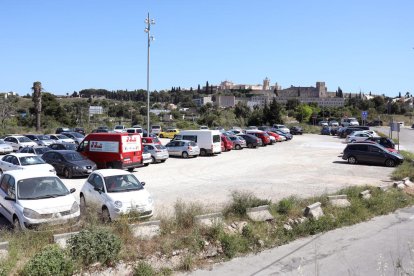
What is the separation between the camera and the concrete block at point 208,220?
11.9 m

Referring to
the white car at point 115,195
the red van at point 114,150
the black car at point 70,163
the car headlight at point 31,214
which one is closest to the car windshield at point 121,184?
the white car at point 115,195

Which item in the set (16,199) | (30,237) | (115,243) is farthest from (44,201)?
(115,243)

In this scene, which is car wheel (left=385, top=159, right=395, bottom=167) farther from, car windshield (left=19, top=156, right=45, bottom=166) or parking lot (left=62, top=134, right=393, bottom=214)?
car windshield (left=19, top=156, right=45, bottom=166)

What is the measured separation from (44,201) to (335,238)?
8.58 m

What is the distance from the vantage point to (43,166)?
848 inches

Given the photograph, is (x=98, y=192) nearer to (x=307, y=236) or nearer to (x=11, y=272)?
(x=11, y=272)

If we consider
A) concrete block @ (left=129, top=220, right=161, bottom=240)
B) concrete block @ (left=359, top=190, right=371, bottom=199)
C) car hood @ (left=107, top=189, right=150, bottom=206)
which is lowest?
concrete block @ (left=359, top=190, right=371, bottom=199)

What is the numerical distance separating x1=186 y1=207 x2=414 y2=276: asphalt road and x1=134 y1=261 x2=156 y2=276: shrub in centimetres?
107

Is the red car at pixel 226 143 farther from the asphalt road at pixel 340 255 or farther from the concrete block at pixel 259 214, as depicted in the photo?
the concrete block at pixel 259 214

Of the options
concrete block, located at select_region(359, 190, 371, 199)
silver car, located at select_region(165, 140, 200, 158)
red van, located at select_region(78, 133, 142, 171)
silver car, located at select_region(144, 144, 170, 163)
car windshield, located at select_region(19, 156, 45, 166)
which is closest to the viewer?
concrete block, located at select_region(359, 190, 371, 199)

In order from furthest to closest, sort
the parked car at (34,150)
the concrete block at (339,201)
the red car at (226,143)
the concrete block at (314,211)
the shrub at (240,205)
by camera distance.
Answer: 1. the red car at (226,143)
2. the parked car at (34,150)
3. the concrete block at (339,201)
4. the concrete block at (314,211)
5. the shrub at (240,205)

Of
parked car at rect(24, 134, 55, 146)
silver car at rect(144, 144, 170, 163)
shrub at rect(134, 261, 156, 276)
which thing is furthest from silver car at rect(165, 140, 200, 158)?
shrub at rect(134, 261, 156, 276)

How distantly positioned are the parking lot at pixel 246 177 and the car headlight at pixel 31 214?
14.0 ft

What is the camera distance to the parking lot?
18547 millimetres
